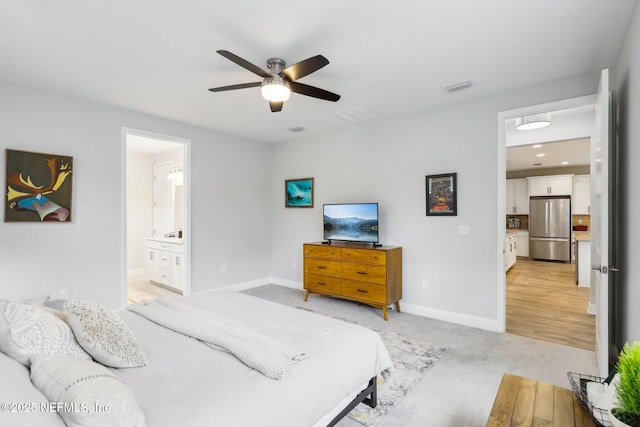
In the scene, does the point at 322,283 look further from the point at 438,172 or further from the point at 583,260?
the point at 583,260

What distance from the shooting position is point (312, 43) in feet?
7.96

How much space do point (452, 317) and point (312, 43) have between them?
3374 mm

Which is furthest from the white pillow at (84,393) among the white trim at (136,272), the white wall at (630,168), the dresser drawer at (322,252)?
the white trim at (136,272)

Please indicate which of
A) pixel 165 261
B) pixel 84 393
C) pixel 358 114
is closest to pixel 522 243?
pixel 358 114

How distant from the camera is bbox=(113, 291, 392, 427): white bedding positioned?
3.92 ft

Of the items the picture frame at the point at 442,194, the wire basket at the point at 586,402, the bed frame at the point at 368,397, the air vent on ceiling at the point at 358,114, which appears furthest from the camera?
the air vent on ceiling at the point at 358,114

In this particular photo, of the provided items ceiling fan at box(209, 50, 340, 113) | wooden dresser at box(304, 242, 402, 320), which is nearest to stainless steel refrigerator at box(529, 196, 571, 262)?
wooden dresser at box(304, 242, 402, 320)

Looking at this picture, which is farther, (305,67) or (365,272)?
(365,272)

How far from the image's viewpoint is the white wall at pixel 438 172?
11.5 feet

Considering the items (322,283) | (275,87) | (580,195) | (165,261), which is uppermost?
(275,87)

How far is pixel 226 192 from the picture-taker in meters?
5.14

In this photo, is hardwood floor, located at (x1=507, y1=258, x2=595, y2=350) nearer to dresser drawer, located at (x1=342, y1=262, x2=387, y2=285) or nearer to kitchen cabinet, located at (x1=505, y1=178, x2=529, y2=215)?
dresser drawer, located at (x1=342, y1=262, x2=387, y2=285)

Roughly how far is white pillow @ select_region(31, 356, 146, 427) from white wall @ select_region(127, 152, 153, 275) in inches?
241

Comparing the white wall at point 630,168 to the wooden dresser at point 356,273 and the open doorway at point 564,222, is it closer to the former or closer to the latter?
the open doorway at point 564,222
